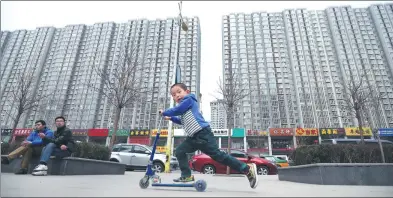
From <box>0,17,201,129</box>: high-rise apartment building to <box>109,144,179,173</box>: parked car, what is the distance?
44.4 meters

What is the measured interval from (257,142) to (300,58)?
3580cm

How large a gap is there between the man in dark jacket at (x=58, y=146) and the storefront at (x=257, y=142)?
37.8 meters

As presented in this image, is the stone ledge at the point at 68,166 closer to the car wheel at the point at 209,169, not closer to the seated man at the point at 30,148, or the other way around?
the seated man at the point at 30,148

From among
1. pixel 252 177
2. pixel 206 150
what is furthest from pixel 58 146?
pixel 252 177

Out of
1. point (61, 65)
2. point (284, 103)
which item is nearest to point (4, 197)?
point (284, 103)

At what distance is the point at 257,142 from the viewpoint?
40156 mm

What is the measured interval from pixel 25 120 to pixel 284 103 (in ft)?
232

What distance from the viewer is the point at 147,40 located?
218 ft

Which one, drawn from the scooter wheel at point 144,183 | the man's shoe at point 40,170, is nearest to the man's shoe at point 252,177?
the scooter wheel at point 144,183

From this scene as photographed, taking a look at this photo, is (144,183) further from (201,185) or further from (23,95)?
(23,95)

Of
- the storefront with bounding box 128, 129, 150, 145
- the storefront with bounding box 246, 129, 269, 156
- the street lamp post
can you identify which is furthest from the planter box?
the storefront with bounding box 128, 129, 150, 145

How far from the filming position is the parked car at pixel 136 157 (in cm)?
1112

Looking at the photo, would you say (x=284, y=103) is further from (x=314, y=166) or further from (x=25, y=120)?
(x=25, y=120)

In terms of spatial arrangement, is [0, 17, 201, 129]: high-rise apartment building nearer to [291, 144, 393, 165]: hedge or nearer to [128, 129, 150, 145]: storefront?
[128, 129, 150, 145]: storefront
